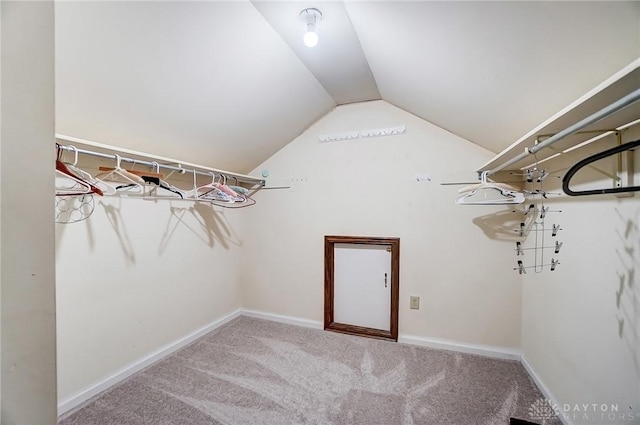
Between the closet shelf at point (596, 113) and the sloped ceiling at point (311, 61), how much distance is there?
0.62 feet

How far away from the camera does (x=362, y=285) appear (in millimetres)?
2670

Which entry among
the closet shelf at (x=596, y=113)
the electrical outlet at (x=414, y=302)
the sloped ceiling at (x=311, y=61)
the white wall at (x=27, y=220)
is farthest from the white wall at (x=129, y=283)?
the closet shelf at (x=596, y=113)

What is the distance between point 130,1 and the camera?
1113 mm

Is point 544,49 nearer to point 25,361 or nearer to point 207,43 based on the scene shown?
point 207,43

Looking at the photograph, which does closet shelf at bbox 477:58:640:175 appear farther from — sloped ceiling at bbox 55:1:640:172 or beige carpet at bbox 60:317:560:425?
beige carpet at bbox 60:317:560:425

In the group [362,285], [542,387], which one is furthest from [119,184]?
[542,387]

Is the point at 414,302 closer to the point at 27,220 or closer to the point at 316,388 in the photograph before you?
the point at 316,388

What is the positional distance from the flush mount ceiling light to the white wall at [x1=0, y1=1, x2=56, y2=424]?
1.17 m

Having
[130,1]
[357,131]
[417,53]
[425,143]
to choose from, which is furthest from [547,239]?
[130,1]

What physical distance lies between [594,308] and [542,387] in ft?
2.88

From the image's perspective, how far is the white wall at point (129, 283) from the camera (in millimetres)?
1637

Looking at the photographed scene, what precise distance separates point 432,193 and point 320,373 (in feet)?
5.97

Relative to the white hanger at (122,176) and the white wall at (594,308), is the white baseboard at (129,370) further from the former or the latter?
the white wall at (594,308)

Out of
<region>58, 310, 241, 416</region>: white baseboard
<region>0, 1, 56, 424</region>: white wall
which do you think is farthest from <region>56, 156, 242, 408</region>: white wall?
<region>0, 1, 56, 424</region>: white wall
